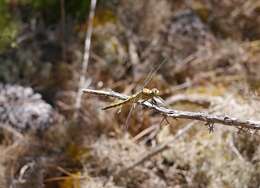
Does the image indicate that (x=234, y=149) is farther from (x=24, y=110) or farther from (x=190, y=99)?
(x=24, y=110)

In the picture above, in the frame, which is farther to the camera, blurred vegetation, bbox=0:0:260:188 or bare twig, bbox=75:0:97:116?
bare twig, bbox=75:0:97:116

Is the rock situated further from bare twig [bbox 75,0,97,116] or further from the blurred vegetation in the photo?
bare twig [bbox 75,0,97,116]

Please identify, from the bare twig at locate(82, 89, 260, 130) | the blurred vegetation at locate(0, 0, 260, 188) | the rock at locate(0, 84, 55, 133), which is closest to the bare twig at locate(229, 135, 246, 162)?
the blurred vegetation at locate(0, 0, 260, 188)

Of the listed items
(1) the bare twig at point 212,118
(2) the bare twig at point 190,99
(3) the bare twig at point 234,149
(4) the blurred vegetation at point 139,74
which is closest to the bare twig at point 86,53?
(4) the blurred vegetation at point 139,74

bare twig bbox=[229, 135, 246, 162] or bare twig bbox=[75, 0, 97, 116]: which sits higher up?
bare twig bbox=[75, 0, 97, 116]

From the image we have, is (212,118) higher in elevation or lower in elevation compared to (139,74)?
lower

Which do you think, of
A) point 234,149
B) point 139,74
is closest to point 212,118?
point 234,149

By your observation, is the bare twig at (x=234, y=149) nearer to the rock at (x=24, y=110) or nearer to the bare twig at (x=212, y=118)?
the bare twig at (x=212, y=118)

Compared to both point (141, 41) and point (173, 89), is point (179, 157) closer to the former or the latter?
point (173, 89)

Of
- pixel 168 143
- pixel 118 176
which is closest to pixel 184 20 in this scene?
pixel 168 143

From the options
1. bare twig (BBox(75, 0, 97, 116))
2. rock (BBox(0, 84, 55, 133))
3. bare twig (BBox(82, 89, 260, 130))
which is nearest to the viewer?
bare twig (BBox(82, 89, 260, 130))

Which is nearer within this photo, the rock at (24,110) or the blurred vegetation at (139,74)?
the blurred vegetation at (139,74)

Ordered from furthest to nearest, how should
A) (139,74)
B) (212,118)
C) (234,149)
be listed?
(139,74)
(234,149)
(212,118)
